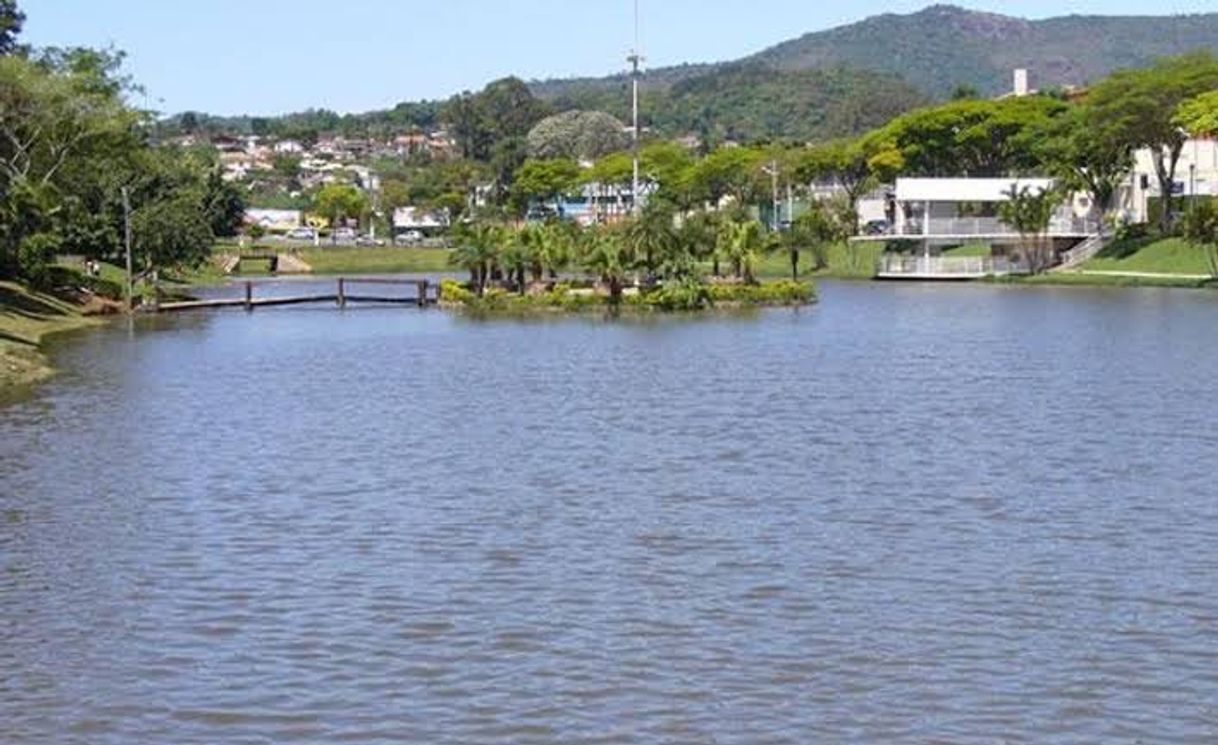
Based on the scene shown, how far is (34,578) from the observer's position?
18.9m

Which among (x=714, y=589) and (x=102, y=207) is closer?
(x=714, y=589)

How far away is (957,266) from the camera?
9162 centimetres

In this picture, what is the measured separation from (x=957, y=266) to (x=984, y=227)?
3.51 meters

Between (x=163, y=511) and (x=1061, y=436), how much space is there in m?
14.0

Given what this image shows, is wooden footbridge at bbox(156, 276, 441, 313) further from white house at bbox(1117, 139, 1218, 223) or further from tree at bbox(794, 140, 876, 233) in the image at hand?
tree at bbox(794, 140, 876, 233)

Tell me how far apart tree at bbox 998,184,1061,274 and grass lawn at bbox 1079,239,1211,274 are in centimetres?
268

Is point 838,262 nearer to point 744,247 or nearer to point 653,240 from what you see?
point 744,247

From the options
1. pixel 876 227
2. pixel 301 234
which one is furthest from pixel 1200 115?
pixel 301 234

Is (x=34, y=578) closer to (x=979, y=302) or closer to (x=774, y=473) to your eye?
(x=774, y=473)

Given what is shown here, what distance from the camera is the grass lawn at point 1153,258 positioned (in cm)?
8300

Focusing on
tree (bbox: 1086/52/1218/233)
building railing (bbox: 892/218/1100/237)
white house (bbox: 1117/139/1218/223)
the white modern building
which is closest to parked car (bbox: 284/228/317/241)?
the white modern building

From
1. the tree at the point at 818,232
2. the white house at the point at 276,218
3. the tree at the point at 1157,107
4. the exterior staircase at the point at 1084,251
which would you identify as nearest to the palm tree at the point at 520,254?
the tree at the point at 818,232

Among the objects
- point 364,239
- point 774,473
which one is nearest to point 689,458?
point 774,473

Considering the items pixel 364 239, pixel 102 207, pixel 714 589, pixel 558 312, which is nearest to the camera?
pixel 714 589
